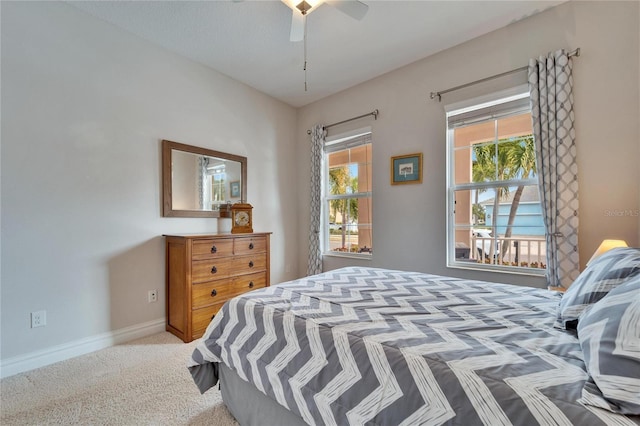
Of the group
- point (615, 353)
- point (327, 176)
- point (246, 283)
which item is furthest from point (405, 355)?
point (327, 176)

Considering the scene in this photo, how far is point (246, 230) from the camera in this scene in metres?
3.13

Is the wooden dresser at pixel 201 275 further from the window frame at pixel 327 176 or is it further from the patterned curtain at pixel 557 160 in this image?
the patterned curtain at pixel 557 160

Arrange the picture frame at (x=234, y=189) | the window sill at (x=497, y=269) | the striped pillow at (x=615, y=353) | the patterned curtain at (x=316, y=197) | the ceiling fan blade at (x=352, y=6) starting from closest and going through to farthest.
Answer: the striped pillow at (x=615, y=353) → the ceiling fan blade at (x=352, y=6) → the window sill at (x=497, y=269) → the picture frame at (x=234, y=189) → the patterned curtain at (x=316, y=197)

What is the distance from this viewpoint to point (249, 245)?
2.94 meters

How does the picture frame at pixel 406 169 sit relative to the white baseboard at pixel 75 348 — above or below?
above

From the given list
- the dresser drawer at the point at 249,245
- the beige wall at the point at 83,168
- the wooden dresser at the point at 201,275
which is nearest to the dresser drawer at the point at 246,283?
the wooden dresser at the point at 201,275

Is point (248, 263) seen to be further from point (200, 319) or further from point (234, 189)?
point (234, 189)

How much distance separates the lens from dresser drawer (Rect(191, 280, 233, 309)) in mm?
2449

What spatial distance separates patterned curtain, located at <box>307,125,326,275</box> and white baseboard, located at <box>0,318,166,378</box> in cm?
189

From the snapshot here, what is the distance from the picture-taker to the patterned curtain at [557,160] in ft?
6.91

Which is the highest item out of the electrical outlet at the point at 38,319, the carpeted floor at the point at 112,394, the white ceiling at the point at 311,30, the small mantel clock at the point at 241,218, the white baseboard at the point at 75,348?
the white ceiling at the point at 311,30

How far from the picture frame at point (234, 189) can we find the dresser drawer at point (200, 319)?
4.34 feet

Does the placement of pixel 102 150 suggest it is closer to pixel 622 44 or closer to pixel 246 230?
pixel 246 230

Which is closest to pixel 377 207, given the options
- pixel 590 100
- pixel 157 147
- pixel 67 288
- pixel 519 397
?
pixel 590 100
